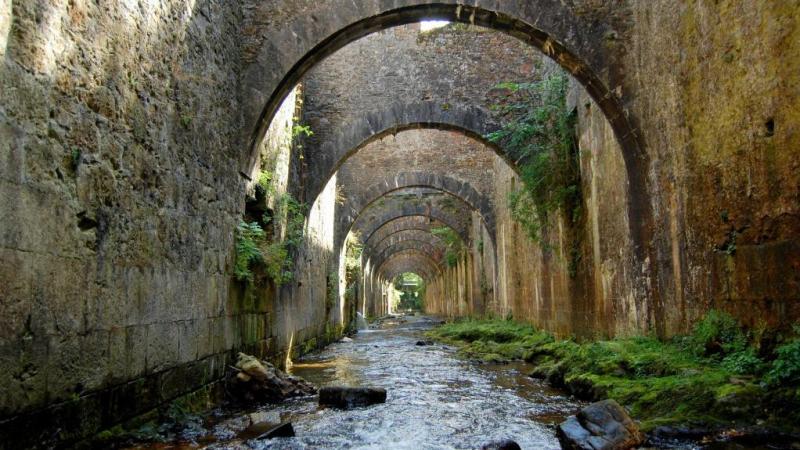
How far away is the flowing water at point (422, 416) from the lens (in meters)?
4.14

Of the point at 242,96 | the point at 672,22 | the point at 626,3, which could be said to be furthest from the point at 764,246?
the point at 242,96

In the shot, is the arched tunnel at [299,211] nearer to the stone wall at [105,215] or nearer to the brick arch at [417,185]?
the stone wall at [105,215]

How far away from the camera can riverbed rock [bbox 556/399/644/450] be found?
3.57 metres

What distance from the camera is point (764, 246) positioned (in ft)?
13.9

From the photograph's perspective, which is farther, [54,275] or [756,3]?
[756,3]

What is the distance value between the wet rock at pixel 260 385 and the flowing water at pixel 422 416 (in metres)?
0.22

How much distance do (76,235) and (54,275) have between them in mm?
316

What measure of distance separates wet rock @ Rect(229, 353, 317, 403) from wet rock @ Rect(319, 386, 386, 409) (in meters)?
0.63

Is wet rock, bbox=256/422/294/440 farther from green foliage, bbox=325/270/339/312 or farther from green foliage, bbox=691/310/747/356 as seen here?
green foliage, bbox=325/270/339/312

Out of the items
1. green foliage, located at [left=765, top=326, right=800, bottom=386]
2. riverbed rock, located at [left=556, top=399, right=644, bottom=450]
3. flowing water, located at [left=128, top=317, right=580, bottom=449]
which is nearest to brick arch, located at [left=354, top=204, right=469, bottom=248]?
flowing water, located at [left=128, top=317, right=580, bottom=449]

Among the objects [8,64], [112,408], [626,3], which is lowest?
[112,408]

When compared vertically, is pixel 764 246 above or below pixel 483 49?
below

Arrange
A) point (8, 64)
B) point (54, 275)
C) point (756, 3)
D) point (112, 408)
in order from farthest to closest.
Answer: point (756, 3), point (112, 408), point (54, 275), point (8, 64)

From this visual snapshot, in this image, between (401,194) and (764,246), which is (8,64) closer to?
(764,246)
